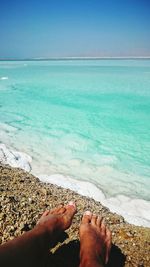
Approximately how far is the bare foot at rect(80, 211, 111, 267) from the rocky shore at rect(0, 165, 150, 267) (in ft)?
0.42

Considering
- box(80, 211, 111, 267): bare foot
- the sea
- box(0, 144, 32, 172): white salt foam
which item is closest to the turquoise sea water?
the sea

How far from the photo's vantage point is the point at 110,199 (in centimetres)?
614

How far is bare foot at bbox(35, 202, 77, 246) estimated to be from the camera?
270cm

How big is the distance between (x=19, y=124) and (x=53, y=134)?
7.31ft

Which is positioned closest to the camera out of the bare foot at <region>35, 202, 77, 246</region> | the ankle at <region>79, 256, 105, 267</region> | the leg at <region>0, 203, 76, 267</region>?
the leg at <region>0, 203, 76, 267</region>

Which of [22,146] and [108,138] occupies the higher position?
[22,146]

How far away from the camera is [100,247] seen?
2676 millimetres

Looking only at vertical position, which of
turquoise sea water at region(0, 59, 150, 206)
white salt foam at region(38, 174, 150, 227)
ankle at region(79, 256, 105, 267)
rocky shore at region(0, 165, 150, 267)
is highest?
ankle at region(79, 256, 105, 267)

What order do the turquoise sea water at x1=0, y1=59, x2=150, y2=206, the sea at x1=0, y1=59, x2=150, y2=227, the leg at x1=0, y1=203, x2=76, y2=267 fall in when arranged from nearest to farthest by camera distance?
1. the leg at x1=0, y1=203, x2=76, y2=267
2. the sea at x1=0, y1=59, x2=150, y2=227
3. the turquoise sea water at x1=0, y1=59, x2=150, y2=206

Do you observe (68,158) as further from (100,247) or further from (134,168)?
(100,247)

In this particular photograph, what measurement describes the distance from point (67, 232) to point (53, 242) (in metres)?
0.56

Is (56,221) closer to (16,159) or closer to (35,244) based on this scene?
(35,244)

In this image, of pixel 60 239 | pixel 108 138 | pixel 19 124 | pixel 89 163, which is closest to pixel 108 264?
pixel 60 239

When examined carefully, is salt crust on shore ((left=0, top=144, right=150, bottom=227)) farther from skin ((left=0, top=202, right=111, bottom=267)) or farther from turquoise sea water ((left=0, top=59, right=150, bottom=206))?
skin ((left=0, top=202, right=111, bottom=267))
